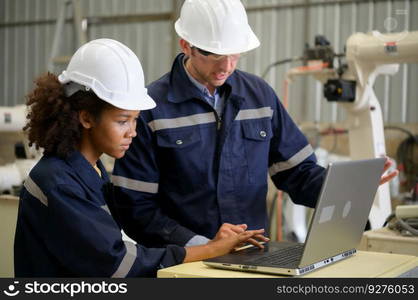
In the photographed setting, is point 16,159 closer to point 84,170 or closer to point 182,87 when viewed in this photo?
point 182,87

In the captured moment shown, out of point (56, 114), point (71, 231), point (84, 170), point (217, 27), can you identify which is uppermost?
point (217, 27)

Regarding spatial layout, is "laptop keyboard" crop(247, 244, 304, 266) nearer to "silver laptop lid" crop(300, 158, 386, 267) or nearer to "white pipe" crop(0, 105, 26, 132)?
"silver laptop lid" crop(300, 158, 386, 267)

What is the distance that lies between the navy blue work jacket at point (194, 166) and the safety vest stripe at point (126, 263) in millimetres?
371

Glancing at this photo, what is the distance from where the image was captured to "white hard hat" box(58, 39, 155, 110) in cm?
167

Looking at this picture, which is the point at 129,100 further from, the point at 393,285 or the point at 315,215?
the point at 393,285

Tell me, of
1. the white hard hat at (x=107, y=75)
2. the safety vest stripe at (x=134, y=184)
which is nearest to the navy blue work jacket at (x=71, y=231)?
the white hard hat at (x=107, y=75)

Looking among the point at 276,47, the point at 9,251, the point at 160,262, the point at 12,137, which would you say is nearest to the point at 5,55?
the point at 12,137

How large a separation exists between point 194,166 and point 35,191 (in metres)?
0.57

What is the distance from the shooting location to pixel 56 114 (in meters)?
1.64

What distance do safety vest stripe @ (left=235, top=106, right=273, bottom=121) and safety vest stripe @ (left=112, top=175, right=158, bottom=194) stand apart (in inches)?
12.9

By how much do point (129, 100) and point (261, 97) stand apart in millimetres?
596

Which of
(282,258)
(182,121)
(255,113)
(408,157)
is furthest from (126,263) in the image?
(408,157)

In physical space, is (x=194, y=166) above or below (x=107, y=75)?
below

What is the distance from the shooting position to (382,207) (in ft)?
10.1
